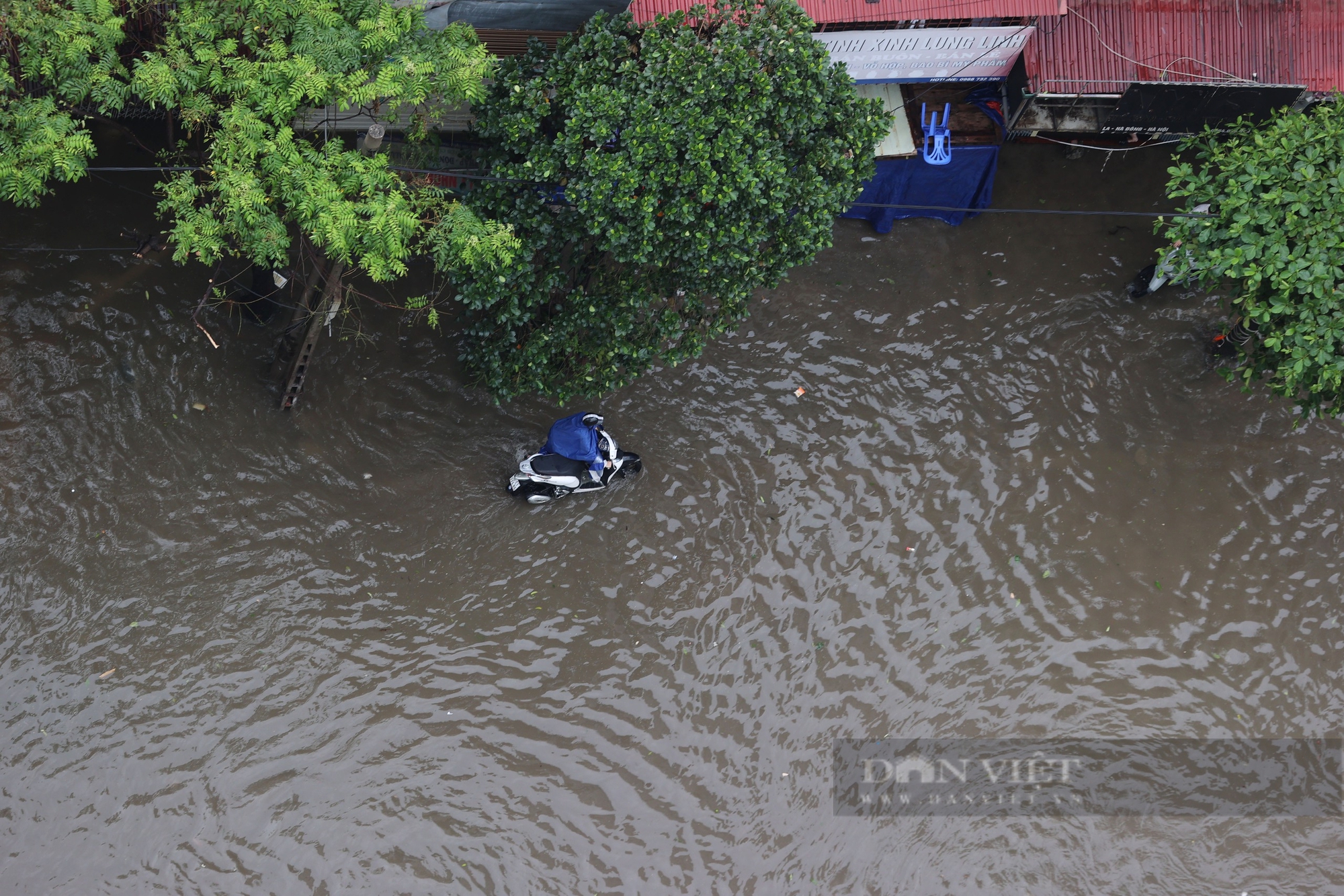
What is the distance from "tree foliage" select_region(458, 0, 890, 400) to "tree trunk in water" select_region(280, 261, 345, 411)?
58.6 inches

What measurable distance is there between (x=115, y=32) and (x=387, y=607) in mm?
5947

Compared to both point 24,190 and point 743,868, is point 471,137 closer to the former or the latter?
point 24,190

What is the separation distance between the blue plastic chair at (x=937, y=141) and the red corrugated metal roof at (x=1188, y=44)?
3.61ft

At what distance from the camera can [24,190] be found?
7.04 metres

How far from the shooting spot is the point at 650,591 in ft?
33.3

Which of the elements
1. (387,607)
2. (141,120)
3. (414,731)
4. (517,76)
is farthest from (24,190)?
(414,731)

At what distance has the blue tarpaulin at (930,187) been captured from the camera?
1105 centimetres

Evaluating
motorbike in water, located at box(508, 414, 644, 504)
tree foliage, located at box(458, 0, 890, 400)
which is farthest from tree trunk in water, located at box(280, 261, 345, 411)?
motorbike in water, located at box(508, 414, 644, 504)

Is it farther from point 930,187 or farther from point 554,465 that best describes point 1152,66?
point 554,465

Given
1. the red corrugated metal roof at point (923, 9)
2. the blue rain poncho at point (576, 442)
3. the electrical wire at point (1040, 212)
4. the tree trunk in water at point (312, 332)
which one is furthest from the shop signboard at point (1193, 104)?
the tree trunk in water at point (312, 332)

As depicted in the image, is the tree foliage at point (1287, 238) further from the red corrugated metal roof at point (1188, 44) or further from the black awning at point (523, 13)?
the black awning at point (523, 13)

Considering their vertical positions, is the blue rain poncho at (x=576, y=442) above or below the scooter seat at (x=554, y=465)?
above

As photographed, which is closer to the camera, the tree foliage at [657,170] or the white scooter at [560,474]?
the tree foliage at [657,170]

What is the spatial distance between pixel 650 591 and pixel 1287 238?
7538 millimetres
